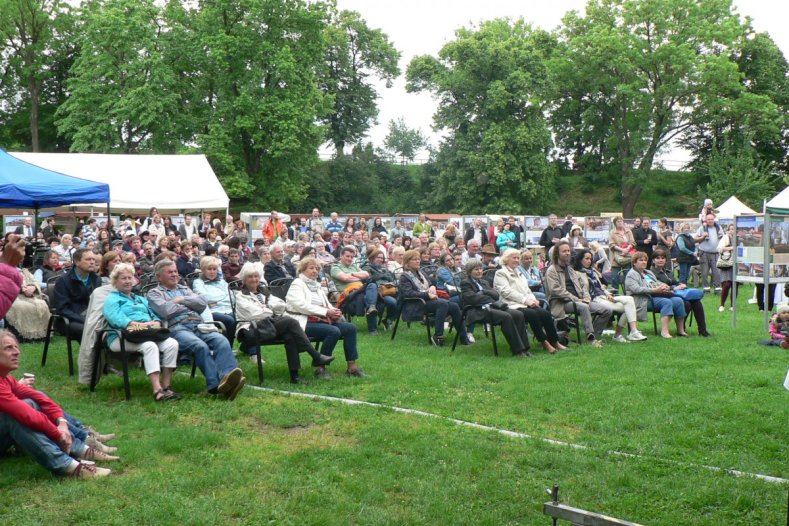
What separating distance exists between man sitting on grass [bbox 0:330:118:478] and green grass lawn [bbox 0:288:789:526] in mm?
132

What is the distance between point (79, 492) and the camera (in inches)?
181

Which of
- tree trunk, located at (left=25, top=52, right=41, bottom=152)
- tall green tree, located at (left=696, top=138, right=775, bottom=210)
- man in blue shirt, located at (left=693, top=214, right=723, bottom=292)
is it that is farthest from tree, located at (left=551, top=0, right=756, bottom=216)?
tree trunk, located at (left=25, top=52, right=41, bottom=152)

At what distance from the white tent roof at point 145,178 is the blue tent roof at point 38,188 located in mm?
7427

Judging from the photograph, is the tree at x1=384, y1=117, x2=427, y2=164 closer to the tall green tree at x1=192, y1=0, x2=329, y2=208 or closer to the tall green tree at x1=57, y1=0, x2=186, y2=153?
the tall green tree at x1=192, y1=0, x2=329, y2=208

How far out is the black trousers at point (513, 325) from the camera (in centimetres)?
963

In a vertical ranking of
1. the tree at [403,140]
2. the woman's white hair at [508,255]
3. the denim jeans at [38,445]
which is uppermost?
the tree at [403,140]

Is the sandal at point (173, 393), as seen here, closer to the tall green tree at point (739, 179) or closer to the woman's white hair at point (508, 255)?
the woman's white hair at point (508, 255)

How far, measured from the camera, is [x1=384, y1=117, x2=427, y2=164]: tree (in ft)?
180

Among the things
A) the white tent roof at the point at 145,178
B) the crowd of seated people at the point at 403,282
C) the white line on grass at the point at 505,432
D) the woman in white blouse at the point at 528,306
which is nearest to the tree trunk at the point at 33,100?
the white tent roof at the point at 145,178

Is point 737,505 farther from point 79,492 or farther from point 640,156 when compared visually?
point 640,156

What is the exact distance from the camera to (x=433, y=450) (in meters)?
5.50

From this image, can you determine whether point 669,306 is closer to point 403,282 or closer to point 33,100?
point 403,282

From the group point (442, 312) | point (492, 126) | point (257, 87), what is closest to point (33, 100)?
point (257, 87)

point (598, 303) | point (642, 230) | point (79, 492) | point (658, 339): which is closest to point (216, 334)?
point (79, 492)
